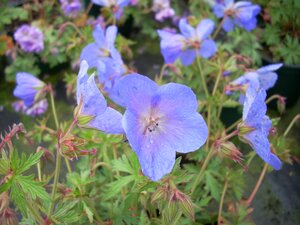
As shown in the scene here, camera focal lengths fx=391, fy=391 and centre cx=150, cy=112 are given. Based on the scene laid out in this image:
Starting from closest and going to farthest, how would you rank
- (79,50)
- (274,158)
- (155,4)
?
(274,158) < (79,50) < (155,4)

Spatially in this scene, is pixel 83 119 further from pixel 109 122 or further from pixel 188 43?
pixel 188 43

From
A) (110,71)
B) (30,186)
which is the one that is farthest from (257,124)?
(110,71)

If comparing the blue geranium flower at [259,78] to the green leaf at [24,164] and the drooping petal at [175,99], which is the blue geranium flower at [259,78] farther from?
the green leaf at [24,164]

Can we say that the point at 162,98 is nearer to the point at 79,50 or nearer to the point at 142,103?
the point at 142,103

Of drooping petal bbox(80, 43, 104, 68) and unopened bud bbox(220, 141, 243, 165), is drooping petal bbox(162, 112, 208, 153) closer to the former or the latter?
unopened bud bbox(220, 141, 243, 165)

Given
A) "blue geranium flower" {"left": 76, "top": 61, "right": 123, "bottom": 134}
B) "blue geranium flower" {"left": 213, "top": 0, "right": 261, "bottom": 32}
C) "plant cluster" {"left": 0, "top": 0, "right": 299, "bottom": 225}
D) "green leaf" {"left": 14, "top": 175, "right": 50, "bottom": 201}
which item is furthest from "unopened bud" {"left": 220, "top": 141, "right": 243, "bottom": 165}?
"blue geranium flower" {"left": 213, "top": 0, "right": 261, "bottom": 32}

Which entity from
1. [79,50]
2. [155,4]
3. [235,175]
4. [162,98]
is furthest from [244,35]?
[162,98]

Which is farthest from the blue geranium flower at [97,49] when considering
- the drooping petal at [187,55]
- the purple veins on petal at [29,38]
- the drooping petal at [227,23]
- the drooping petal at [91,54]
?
the purple veins on petal at [29,38]
